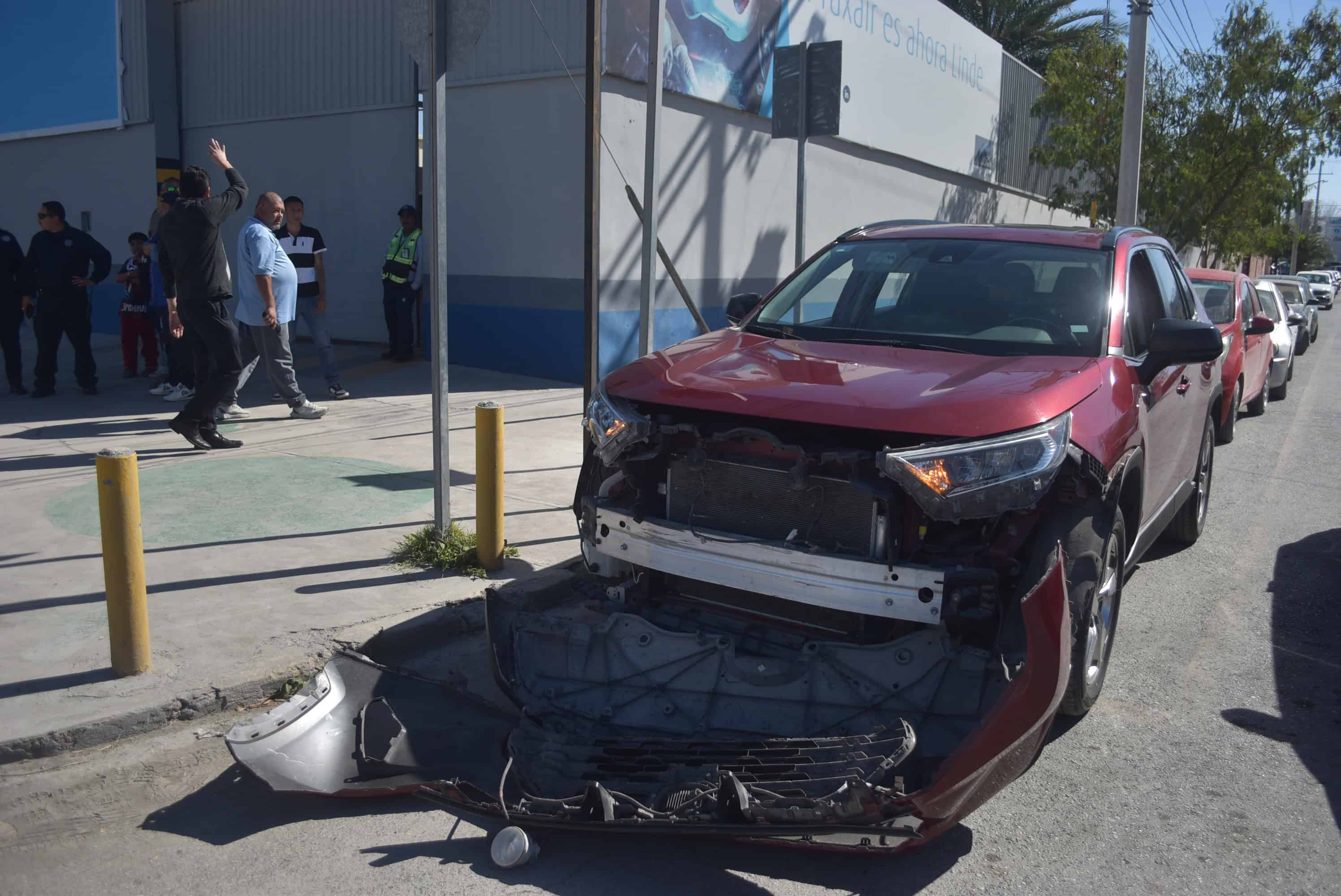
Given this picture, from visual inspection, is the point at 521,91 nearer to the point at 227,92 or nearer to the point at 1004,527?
the point at 227,92

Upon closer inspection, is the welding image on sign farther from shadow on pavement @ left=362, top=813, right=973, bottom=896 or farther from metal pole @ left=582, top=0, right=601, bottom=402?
shadow on pavement @ left=362, top=813, right=973, bottom=896

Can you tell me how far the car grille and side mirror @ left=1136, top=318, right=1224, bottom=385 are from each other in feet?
5.57

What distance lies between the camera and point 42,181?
59.7 feet

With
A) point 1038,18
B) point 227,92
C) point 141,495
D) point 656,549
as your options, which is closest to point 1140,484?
point 656,549

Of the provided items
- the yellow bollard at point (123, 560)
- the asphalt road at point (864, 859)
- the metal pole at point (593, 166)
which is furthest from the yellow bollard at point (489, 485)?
the asphalt road at point (864, 859)

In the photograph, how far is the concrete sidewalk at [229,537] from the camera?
4184mm

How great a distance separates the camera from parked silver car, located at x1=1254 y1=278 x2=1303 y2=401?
14.0 m

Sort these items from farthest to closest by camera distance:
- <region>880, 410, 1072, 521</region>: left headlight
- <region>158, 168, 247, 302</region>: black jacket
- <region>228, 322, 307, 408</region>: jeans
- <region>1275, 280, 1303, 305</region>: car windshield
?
1. <region>1275, 280, 1303, 305</region>: car windshield
2. <region>228, 322, 307, 408</region>: jeans
3. <region>158, 168, 247, 302</region>: black jacket
4. <region>880, 410, 1072, 521</region>: left headlight

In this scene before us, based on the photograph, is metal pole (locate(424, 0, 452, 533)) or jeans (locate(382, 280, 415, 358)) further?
jeans (locate(382, 280, 415, 358))

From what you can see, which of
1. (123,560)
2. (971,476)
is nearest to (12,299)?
(123,560)

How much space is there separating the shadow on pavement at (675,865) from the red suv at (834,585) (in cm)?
15

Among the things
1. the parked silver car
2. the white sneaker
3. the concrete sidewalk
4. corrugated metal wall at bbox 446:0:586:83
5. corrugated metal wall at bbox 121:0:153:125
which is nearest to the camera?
the concrete sidewalk

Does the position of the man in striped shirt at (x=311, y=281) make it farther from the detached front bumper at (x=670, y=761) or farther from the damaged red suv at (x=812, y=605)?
the detached front bumper at (x=670, y=761)

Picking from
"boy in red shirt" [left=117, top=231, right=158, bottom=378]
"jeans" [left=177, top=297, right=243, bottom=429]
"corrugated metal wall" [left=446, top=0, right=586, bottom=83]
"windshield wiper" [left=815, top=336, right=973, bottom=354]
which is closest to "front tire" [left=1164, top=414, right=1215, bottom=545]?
"windshield wiper" [left=815, top=336, right=973, bottom=354]
